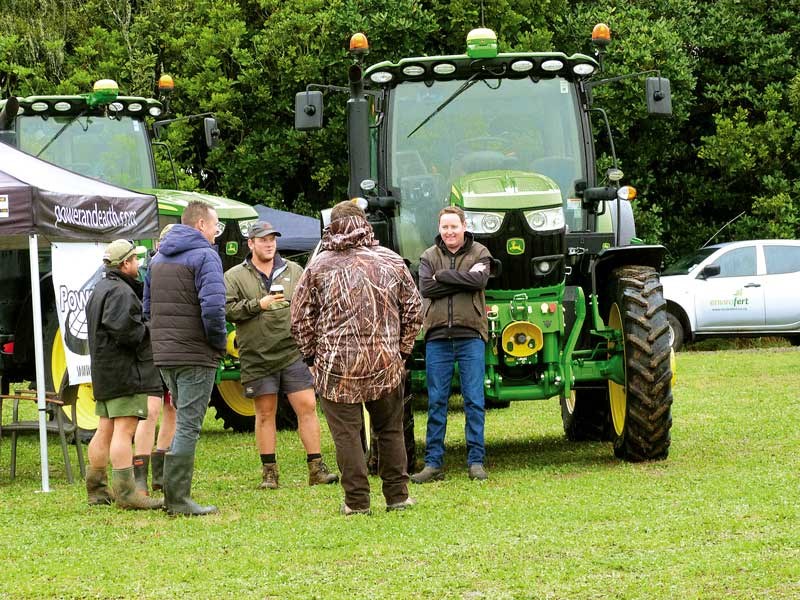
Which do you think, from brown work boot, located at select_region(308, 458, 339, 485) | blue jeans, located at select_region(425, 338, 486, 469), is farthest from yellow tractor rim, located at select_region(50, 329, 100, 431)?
blue jeans, located at select_region(425, 338, 486, 469)

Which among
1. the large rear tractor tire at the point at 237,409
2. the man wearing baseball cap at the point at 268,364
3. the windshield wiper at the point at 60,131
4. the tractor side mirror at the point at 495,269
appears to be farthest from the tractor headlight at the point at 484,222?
the windshield wiper at the point at 60,131

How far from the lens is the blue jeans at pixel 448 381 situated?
895cm

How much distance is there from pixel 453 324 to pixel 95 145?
20.3ft

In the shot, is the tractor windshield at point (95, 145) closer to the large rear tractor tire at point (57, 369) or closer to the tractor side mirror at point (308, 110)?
the large rear tractor tire at point (57, 369)

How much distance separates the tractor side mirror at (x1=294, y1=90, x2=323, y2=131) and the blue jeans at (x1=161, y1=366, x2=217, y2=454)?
2566mm

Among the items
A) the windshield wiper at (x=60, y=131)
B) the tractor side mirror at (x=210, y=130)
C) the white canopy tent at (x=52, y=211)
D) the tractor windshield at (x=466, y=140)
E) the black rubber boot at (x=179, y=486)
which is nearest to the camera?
the black rubber boot at (x=179, y=486)

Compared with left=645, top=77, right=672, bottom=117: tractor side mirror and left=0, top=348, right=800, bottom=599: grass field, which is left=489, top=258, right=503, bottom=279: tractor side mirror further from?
left=645, top=77, right=672, bottom=117: tractor side mirror

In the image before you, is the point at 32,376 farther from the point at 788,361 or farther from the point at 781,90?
the point at 781,90

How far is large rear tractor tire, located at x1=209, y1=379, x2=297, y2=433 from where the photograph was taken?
13.0 m

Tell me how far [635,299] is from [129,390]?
11.5 feet

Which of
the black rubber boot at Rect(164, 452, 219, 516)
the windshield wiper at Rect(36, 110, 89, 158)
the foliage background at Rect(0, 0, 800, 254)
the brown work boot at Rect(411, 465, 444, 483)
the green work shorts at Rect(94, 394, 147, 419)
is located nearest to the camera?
the black rubber boot at Rect(164, 452, 219, 516)

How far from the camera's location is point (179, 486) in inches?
321

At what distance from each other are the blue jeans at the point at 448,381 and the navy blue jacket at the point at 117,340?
1.89 meters

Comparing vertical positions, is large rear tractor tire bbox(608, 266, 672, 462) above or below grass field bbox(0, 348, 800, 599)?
above
